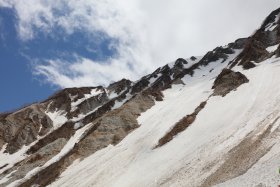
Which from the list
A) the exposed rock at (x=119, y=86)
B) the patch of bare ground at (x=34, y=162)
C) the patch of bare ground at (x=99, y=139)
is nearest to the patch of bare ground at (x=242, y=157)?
the patch of bare ground at (x=99, y=139)

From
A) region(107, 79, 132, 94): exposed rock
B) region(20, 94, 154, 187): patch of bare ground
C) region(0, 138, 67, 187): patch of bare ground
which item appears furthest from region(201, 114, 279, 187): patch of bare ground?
region(107, 79, 132, 94): exposed rock

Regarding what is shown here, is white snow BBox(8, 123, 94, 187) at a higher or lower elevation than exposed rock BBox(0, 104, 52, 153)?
lower

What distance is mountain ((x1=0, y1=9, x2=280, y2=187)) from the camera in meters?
42.9

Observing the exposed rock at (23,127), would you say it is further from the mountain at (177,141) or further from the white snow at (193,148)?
the white snow at (193,148)

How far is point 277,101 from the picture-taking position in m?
53.9

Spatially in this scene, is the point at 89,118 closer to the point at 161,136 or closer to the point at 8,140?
the point at 8,140

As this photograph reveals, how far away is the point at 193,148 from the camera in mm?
51156

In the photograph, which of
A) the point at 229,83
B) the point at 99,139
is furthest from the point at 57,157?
the point at 229,83

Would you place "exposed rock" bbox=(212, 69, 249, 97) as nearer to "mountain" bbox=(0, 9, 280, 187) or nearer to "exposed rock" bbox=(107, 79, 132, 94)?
"mountain" bbox=(0, 9, 280, 187)

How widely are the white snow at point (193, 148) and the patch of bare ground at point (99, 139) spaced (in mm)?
2018

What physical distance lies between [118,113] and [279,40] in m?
46.5

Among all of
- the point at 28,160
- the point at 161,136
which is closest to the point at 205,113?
the point at 161,136

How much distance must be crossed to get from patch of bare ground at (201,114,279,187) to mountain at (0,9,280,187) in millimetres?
124

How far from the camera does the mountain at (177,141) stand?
141ft
